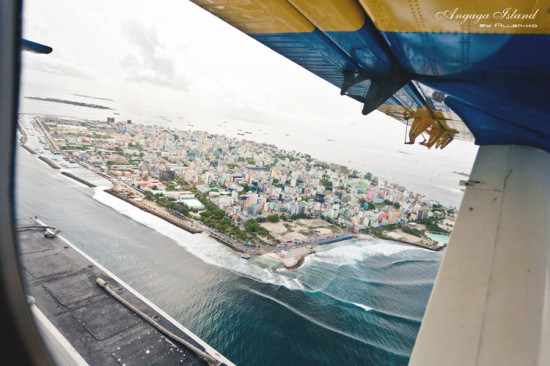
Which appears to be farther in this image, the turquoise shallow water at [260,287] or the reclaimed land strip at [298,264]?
the reclaimed land strip at [298,264]

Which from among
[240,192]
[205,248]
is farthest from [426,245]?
[205,248]

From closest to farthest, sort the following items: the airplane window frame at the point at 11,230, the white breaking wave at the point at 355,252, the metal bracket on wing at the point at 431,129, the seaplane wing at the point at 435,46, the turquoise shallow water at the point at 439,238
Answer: the airplane window frame at the point at 11,230 < the seaplane wing at the point at 435,46 < the metal bracket on wing at the point at 431,129 < the white breaking wave at the point at 355,252 < the turquoise shallow water at the point at 439,238

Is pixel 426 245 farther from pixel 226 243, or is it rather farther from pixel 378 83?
pixel 378 83

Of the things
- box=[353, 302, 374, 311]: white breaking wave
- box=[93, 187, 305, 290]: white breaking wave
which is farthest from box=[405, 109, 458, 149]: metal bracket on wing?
box=[93, 187, 305, 290]: white breaking wave

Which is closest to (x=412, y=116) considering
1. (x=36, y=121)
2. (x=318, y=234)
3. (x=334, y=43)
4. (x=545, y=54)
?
(x=334, y=43)

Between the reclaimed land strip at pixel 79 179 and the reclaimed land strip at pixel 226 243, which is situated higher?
the reclaimed land strip at pixel 79 179

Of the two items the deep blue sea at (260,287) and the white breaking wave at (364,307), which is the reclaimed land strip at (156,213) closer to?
the deep blue sea at (260,287)

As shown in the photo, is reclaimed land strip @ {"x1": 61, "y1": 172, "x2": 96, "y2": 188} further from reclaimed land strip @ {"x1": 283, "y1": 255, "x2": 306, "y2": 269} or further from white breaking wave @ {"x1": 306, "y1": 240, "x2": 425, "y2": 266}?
white breaking wave @ {"x1": 306, "y1": 240, "x2": 425, "y2": 266}

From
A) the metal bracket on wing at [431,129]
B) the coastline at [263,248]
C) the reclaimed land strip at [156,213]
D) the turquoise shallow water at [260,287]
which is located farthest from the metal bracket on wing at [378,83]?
the reclaimed land strip at [156,213]
